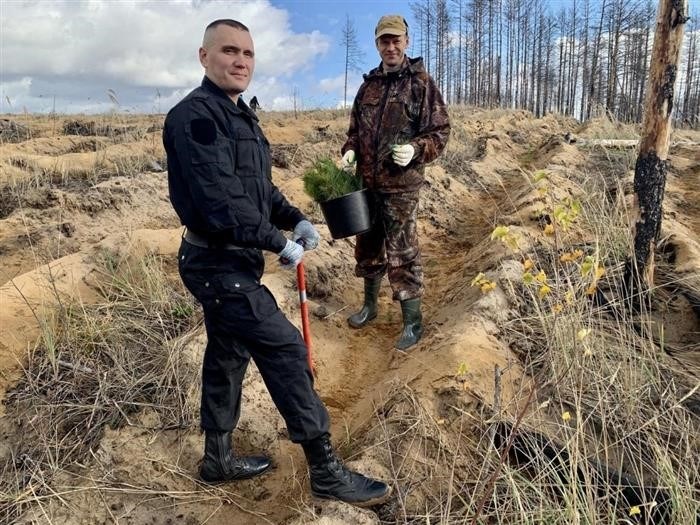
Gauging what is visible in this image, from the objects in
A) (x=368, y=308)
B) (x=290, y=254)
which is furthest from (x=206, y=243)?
(x=368, y=308)

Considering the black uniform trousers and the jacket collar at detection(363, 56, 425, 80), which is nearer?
the black uniform trousers

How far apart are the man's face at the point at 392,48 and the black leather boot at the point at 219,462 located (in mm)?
2695

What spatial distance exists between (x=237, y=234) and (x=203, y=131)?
1.44ft

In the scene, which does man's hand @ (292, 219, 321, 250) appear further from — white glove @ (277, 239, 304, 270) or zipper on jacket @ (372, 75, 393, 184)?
zipper on jacket @ (372, 75, 393, 184)

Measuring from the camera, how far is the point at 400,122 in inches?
147

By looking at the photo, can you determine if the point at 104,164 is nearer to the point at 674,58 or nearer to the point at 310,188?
the point at 310,188

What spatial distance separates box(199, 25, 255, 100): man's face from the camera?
223 cm

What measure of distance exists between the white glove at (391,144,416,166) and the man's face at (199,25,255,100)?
1403 millimetres

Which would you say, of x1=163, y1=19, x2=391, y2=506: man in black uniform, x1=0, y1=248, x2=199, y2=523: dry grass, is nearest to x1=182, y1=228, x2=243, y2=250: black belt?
x1=163, y1=19, x2=391, y2=506: man in black uniform

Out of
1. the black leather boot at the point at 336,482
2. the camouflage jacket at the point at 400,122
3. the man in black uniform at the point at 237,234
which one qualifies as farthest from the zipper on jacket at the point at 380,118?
the black leather boot at the point at 336,482

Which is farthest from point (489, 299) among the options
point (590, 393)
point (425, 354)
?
point (590, 393)

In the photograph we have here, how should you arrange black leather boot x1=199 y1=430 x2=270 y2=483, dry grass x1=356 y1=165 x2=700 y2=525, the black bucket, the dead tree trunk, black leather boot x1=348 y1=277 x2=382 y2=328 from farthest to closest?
black leather boot x1=348 y1=277 x2=382 y2=328 → the black bucket → the dead tree trunk → black leather boot x1=199 y1=430 x2=270 y2=483 → dry grass x1=356 y1=165 x2=700 y2=525

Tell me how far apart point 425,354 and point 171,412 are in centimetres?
162

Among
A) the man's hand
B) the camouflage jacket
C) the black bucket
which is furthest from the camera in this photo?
the camouflage jacket
